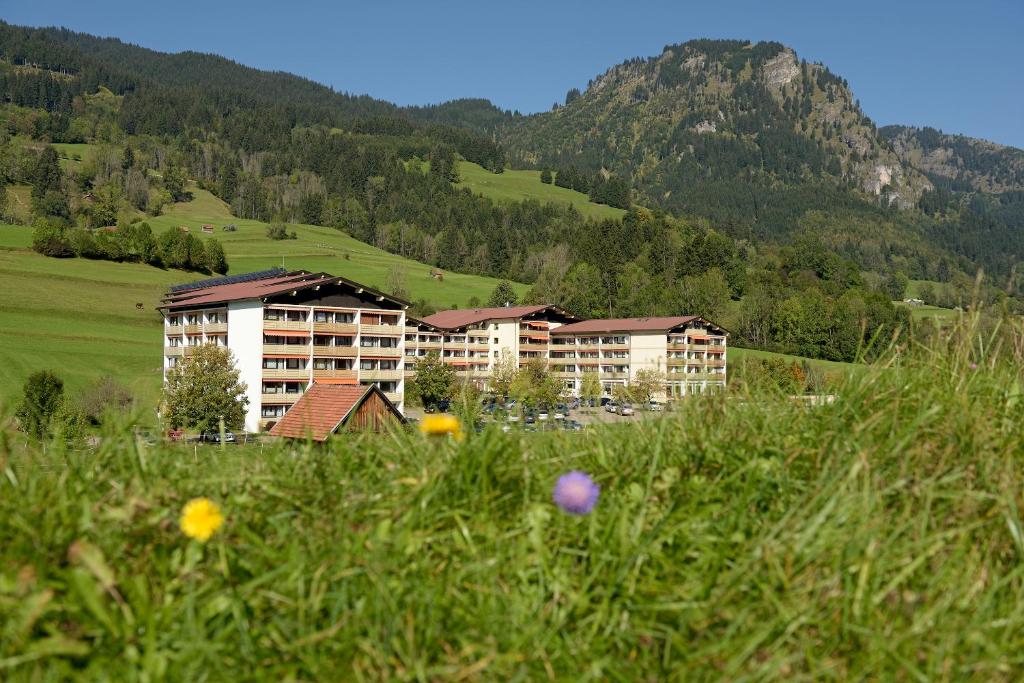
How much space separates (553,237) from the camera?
185m

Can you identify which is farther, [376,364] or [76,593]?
[376,364]

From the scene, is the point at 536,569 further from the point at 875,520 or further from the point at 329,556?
the point at 875,520

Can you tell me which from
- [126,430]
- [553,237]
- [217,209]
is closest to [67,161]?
[217,209]

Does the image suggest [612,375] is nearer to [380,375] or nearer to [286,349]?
[380,375]

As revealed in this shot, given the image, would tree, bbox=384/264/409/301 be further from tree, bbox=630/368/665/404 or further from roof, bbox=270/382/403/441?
tree, bbox=630/368/665/404

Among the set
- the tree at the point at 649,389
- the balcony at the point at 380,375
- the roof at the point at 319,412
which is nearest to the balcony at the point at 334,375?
the balcony at the point at 380,375

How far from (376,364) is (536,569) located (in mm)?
69749

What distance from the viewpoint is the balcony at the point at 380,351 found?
70625mm

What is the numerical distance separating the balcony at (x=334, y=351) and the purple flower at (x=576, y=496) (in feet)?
218

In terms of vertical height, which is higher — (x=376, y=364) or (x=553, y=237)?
(x=553, y=237)

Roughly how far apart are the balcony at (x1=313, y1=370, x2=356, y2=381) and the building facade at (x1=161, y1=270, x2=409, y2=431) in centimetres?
8

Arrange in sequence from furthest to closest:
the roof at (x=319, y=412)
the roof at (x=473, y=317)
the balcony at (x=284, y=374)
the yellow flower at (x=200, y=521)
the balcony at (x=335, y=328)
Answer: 1. the roof at (x=473, y=317)
2. the balcony at (x=335, y=328)
3. the balcony at (x=284, y=374)
4. the roof at (x=319, y=412)
5. the yellow flower at (x=200, y=521)

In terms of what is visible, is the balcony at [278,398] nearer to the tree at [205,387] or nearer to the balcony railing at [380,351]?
the tree at [205,387]

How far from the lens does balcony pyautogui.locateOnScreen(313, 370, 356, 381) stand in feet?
222
